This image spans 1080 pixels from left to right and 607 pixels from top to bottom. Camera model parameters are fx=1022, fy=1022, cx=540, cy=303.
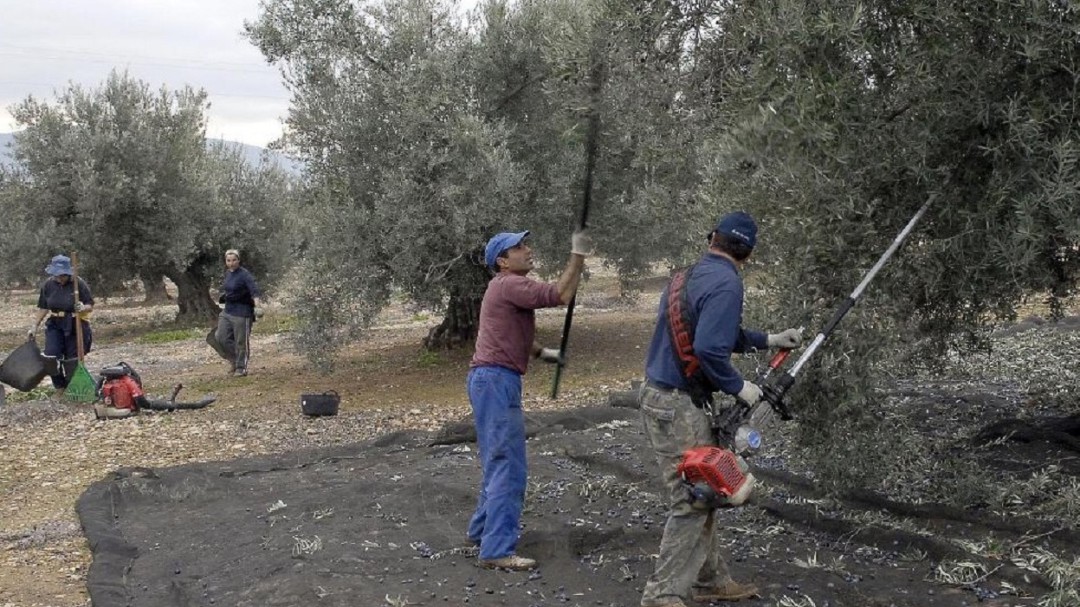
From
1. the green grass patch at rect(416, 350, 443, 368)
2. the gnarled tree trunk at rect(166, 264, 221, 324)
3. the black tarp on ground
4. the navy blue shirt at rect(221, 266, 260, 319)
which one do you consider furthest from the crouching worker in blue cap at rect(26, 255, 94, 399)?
the gnarled tree trunk at rect(166, 264, 221, 324)

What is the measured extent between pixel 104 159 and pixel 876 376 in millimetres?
22380

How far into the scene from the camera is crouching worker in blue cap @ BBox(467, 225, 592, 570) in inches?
268

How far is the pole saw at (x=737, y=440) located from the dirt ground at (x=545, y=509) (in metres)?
1.05

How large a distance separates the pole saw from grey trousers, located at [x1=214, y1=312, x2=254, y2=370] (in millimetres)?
13027

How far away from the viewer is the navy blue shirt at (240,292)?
16.9 metres

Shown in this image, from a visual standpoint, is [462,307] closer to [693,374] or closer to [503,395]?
[503,395]

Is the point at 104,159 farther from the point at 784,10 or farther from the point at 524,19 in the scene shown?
the point at 784,10

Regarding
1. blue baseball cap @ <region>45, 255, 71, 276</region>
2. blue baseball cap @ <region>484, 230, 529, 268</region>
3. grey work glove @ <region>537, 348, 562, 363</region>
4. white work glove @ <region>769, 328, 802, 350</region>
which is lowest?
blue baseball cap @ <region>45, 255, 71, 276</region>

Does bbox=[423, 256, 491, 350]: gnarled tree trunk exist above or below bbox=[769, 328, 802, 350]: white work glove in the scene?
below

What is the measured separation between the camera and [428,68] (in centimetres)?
1555

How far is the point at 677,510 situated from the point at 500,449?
1.48m

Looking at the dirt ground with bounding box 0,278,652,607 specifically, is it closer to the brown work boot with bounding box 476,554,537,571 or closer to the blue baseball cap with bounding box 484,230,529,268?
the brown work boot with bounding box 476,554,537,571

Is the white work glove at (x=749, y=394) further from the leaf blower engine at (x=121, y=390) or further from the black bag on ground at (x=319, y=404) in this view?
the leaf blower engine at (x=121, y=390)

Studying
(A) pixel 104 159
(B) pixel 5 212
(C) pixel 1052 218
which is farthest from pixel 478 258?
(B) pixel 5 212
